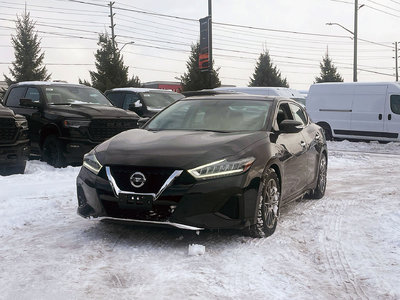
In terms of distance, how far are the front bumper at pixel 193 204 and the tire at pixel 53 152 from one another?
5335 mm

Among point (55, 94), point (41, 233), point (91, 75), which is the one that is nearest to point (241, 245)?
point (41, 233)

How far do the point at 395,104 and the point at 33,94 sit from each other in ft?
38.4

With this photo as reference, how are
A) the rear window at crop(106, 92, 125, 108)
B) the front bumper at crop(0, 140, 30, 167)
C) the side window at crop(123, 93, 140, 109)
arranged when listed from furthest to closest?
1. the rear window at crop(106, 92, 125, 108)
2. the side window at crop(123, 93, 140, 109)
3. the front bumper at crop(0, 140, 30, 167)

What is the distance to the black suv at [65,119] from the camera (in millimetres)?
9734

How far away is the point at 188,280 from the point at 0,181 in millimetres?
5376

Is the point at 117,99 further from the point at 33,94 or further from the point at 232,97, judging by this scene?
the point at 232,97

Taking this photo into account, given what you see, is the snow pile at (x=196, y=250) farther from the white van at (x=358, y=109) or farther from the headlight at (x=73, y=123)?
the white van at (x=358, y=109)

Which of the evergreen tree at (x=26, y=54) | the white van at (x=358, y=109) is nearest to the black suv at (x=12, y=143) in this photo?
the white van at (x=358, y=109)

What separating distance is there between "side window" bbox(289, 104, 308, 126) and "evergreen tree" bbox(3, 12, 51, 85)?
41.6 m

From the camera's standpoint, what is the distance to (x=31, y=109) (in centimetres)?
1063

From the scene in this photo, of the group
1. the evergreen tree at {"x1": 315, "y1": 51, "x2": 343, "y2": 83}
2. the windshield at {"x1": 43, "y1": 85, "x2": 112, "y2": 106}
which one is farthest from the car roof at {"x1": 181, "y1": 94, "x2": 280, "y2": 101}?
the evergreen tree at {"x1": 315, "y1": 51, "x2": 343, "y2": 83}

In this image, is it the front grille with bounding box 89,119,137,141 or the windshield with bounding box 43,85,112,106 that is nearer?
the front grille with bounding box 89,119,137,141

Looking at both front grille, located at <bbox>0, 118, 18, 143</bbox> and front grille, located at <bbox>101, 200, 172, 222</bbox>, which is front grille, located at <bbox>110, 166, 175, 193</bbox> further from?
front grille, located at <bbox>0, 118, 18, 143</bbox>

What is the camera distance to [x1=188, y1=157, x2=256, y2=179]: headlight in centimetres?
444
